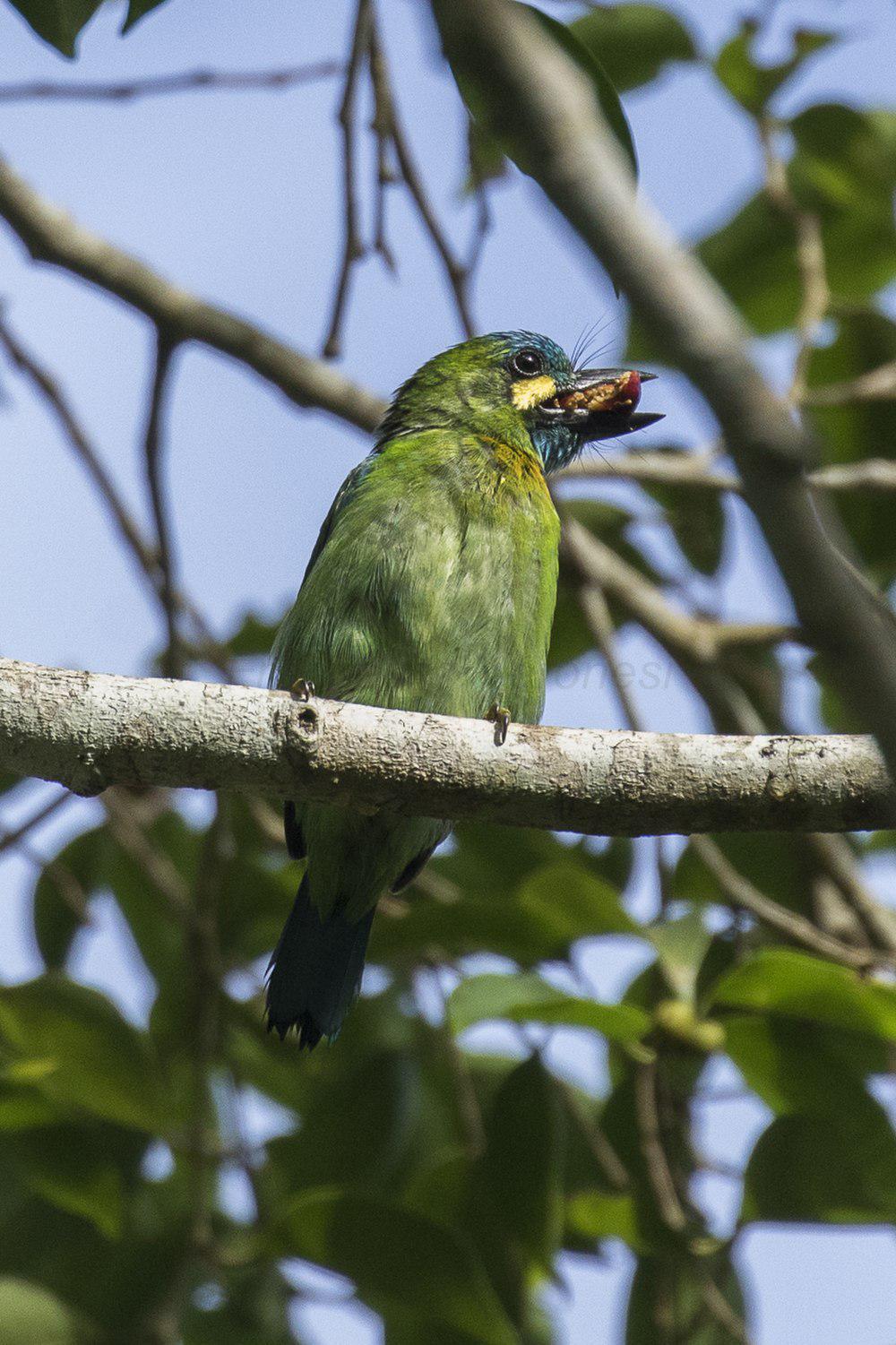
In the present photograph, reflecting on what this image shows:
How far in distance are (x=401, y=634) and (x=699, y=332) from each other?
8.10 feet

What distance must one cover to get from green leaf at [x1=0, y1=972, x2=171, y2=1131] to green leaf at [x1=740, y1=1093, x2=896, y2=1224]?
126cm

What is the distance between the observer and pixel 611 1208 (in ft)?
10.3

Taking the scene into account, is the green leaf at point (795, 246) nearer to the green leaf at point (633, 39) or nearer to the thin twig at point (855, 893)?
the green leaf at point (633, 39)

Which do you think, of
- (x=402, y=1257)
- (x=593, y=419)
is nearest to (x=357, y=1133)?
(x=402, y=1257)

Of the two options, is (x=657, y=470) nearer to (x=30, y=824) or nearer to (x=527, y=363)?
(x=527, y=363)

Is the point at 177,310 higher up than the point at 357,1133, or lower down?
higher up

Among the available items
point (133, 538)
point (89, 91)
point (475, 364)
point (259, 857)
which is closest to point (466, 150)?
point (475, 364)

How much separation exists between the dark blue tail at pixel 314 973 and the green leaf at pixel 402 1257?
0.57m

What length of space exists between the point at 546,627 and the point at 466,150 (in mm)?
1378

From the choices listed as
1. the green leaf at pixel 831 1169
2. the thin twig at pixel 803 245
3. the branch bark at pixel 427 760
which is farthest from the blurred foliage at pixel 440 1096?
the branch bark at pixel 427 760

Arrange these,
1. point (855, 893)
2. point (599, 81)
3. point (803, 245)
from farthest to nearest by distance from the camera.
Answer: point (803, 245), point (855, 893), point (599, 81)

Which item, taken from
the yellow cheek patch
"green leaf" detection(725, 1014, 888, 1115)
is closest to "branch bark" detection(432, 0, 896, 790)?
"green leaf" detection(725, 1014, 888, 1115)

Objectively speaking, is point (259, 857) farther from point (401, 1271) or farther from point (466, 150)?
point (466, 150)

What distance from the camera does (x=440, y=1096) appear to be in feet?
12.6
